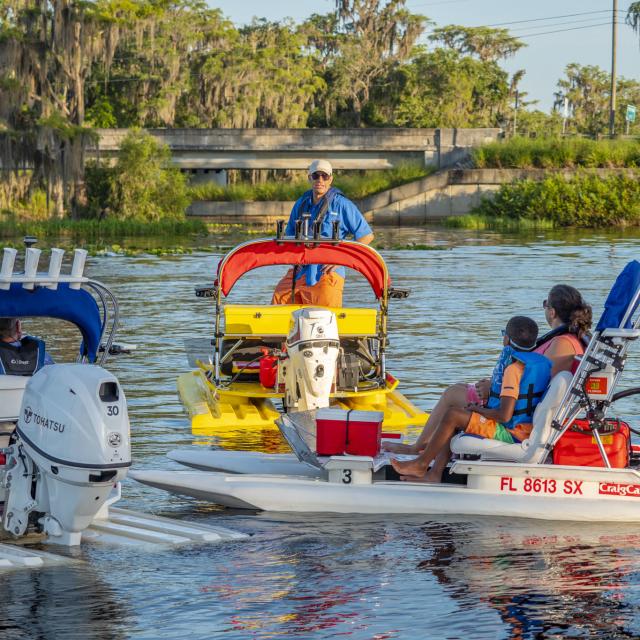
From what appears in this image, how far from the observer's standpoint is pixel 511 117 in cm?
9706

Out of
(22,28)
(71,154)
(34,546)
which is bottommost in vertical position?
(34,546)

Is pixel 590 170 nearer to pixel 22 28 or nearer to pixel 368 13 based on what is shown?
pixel 22 28

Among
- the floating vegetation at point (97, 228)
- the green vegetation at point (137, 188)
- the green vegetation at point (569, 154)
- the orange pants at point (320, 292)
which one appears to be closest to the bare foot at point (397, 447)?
the orange pants at point (320, 292)

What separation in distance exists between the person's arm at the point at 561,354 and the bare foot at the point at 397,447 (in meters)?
1.20

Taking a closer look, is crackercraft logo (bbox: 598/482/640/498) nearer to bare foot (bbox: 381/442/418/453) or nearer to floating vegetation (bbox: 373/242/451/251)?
bare foot (bbox: 381/442/418/453)

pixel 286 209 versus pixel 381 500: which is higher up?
pixel 286 209

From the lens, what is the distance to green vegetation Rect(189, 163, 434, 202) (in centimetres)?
5894

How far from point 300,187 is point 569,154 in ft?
41.0

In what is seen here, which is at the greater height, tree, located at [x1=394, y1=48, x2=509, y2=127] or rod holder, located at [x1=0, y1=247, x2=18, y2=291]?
tree, located at [x1=394, y1=48, x2=509, y2=127]

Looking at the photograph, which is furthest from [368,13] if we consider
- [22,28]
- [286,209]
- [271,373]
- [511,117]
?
[271,373]

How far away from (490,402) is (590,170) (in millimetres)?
47848

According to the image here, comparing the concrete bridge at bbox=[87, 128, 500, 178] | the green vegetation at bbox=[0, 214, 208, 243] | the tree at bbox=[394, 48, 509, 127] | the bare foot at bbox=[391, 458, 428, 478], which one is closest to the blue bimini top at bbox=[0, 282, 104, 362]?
the bare foot at bbox=[391, 458, 428, 478]

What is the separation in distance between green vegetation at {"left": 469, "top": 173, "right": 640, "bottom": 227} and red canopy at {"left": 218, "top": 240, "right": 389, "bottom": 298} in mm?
38985

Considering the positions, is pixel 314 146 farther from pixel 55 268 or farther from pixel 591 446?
pixel 55 268
